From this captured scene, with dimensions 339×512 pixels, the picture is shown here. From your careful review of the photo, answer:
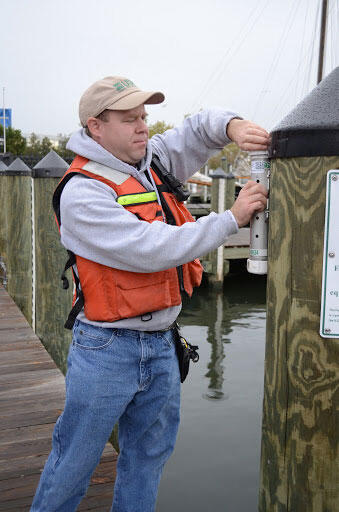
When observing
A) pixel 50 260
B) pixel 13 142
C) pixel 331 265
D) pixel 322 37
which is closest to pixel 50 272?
pixel 50 260

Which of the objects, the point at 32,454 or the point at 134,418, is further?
the point at 32,454

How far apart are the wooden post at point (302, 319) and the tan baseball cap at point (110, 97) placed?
26.6 inches

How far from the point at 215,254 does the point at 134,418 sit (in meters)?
12.6

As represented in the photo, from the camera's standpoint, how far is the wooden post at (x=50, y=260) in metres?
4.54

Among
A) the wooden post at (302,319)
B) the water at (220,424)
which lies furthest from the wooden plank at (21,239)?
the wooden post at (302,319)

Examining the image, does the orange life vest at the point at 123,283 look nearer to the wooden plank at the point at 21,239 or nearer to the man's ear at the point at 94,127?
the man's ear at the point at 94,127

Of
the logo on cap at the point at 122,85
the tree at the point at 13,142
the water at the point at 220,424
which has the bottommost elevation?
the water at the point at 220,424

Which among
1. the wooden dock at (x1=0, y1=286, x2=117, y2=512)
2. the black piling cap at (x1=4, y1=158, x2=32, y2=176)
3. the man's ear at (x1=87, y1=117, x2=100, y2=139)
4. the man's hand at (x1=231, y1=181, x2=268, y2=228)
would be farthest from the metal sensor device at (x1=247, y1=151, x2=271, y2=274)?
the black piling cap at (x1=4, y1=158, x2=32, y2=176)

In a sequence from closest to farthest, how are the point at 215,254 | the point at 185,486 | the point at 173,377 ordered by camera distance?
the point at 173,377 → the point at 185,486 → the point at 215,254

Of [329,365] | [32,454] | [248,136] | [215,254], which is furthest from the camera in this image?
[215,254]

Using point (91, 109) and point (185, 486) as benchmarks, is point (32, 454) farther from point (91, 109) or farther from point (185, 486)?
point (185, 486)

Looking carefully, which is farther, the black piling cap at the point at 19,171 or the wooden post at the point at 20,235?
the black piling cap at the point at 19,171

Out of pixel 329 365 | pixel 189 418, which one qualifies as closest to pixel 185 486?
pixel 189 418

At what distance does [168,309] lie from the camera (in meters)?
2.34
